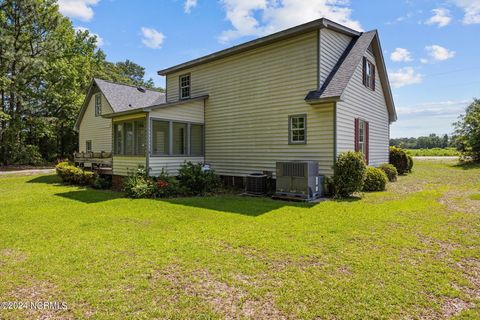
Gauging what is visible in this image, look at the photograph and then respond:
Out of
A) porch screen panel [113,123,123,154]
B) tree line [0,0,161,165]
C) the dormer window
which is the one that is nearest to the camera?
the dormer window

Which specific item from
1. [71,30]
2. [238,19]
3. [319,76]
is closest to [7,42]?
[71,30]

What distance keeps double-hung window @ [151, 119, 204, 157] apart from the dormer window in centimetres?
788

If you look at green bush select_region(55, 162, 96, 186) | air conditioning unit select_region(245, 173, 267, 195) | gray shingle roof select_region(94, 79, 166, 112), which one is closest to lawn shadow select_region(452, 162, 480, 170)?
air conditioning unit select_region(245, 173, 267, 195)

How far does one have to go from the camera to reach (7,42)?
2378 centimetres

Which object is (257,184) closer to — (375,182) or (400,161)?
(375,182)

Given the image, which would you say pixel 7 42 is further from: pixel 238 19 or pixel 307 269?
pixel 307 269

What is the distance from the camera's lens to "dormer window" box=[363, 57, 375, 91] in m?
12.9

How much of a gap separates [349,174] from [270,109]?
4085 mm

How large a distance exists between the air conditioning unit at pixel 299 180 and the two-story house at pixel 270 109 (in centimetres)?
79

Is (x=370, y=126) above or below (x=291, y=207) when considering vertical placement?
above

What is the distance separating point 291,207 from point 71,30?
101ft

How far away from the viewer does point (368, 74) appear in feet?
43.5

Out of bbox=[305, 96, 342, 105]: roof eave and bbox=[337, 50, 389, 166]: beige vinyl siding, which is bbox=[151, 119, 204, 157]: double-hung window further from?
bbox=[337, 50, 389, 166]: beige vinyl siding

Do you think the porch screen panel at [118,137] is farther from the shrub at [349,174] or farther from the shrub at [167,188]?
the shrub at [349,174]
